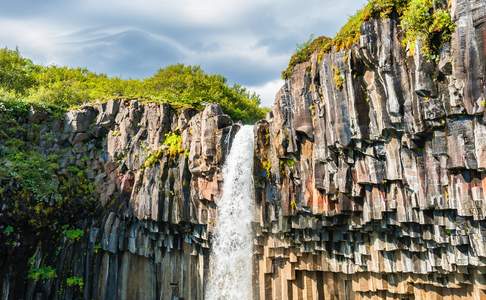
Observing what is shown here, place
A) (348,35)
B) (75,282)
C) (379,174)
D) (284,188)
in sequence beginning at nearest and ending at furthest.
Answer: (379,174) → (348,35) → (284,188) → (75,282)

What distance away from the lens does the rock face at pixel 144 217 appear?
749 inches

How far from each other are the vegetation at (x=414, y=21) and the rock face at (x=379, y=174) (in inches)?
12.2

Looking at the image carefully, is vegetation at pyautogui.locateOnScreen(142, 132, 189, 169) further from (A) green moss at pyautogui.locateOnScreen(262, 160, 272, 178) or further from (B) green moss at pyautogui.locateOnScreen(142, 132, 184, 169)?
(A) green moss at pyautogui.locateOnScreen(262, 160, 272, 178)

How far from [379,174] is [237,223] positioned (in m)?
7.47

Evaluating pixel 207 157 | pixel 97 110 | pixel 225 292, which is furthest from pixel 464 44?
pixel 97 110

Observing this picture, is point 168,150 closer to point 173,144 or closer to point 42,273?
point 173,144

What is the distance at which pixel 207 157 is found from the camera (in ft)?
Result: 61.1

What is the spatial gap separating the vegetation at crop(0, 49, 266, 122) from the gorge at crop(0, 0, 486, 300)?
6.20 m

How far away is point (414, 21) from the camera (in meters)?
11.4

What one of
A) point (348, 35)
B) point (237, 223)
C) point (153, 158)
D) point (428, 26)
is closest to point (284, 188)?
point (237, 223)

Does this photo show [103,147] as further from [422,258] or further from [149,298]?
[422,258]

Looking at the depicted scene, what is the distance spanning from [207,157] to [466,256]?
11001 millimetres

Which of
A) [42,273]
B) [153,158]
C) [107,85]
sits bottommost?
[42,273]

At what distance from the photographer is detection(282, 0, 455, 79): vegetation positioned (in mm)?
10992
